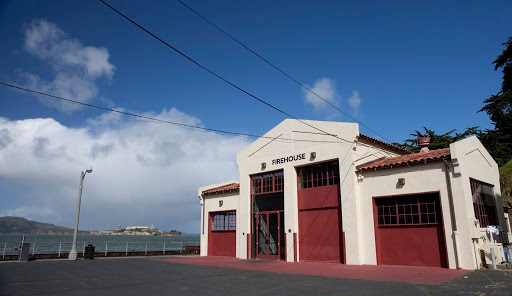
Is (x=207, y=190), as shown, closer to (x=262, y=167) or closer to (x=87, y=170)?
(x=262, y=167)

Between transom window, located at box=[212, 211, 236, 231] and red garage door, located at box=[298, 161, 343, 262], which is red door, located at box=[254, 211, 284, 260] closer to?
red garage door, located at box=[298, 161, 343, 262]

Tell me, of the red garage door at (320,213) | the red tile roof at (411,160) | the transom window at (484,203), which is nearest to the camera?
the red tile roof at (411,160)

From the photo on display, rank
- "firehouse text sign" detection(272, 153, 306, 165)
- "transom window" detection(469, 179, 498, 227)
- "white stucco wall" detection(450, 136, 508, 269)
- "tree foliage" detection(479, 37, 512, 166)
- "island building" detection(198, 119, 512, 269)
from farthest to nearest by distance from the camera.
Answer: "tree foliage" detection(479, 37, 512, 166) < "firehouse text sign" detection(272, 153, 306, 165) < "transom window" detection(469, 179, 498, 227) < "island building" detection(198, 119, 512, 269) < "white stucco wall" detection(450, 136, 508, 269)

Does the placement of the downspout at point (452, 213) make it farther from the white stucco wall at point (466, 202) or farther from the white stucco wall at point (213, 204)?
the white stucco wall at point (213, 204)

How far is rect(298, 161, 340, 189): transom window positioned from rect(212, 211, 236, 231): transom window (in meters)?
6.26

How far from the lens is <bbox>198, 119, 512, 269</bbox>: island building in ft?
45.4

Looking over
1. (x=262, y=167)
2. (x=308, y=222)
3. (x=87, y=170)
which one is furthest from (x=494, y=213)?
(x=87, y=170)

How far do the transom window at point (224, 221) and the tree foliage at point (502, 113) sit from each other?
2582cm

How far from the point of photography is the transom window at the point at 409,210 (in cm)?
1446

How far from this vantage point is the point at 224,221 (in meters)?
24.0

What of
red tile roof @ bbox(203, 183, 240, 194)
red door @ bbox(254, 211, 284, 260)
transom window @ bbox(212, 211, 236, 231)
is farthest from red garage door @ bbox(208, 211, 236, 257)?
red door @ bbox(254, 211, 284, 260)

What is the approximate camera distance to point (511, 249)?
42.3 ft

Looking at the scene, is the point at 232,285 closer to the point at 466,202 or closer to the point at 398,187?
the point at 398,187

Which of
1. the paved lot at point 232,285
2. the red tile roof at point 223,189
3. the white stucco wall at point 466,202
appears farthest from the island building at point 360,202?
the paved lot at point 232,285
